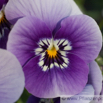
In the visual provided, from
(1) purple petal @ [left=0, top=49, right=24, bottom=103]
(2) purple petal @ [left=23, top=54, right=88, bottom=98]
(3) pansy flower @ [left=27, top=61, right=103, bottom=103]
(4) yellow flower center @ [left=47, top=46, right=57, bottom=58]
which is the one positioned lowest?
(3) pansy flower @ [left=27, top=61, right=103, bottom=103]

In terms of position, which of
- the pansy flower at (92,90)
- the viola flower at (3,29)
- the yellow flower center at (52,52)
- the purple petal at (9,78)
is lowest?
the pansy flower at (92,90)

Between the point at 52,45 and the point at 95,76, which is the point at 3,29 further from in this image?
the point at 95,76

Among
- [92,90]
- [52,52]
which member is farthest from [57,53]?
[92,90]

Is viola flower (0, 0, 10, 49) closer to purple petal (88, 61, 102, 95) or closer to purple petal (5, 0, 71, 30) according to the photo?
purple petal (5, 0, 71, 30)

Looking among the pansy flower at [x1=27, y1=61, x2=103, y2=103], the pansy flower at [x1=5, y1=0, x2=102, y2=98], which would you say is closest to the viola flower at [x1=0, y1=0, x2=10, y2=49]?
the pansy flower at [x1=5, y1=0, x2=102, y2=98]

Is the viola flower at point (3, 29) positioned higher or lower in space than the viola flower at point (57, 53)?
higher

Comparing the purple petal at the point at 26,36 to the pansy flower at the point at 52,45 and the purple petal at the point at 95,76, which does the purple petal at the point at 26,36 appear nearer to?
Result: the pansy flower at the point at 52,45

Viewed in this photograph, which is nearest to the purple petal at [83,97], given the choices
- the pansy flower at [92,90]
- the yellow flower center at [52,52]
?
the pansy flower at [92,90]
